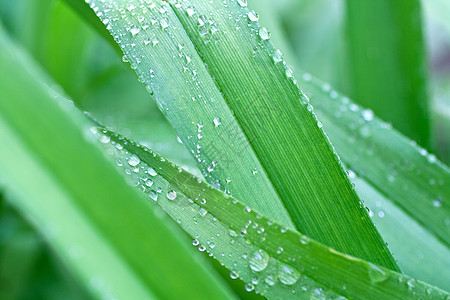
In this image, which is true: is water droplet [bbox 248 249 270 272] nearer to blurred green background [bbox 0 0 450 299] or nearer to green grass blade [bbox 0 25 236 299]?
green grass blade [bbox 0 25 236 299]

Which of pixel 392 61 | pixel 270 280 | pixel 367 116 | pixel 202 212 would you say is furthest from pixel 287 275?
pixel 392 61

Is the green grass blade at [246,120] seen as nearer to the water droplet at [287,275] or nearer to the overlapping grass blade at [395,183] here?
the water droplet at [287,275]

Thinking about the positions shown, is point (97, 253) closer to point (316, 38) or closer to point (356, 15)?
point (356, 15)

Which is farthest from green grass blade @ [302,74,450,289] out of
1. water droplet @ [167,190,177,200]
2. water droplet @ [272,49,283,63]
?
water droplet @ [167,190,177,200]

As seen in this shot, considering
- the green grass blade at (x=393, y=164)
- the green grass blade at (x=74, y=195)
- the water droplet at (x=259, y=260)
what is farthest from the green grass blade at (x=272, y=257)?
the green grass blade at (x=393, y=164)

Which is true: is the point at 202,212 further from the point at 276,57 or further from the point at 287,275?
the point at 276,57

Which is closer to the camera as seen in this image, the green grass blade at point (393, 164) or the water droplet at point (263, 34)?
the water droplet at point (263, 34)

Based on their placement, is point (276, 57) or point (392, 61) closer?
point (276, 57)
